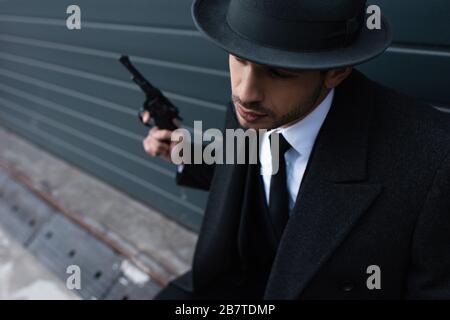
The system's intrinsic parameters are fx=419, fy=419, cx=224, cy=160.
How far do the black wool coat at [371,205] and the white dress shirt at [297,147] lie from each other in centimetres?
4

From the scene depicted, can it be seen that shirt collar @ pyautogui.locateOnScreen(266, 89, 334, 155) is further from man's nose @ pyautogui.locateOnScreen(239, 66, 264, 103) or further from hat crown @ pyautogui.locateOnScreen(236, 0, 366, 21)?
hat crown @ pyautogui.locateOnScreen(236, 0, 366, 21)

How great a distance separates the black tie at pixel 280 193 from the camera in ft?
6.30

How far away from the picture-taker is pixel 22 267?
12.2ft

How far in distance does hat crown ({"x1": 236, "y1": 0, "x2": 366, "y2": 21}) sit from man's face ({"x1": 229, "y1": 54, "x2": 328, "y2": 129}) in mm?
179

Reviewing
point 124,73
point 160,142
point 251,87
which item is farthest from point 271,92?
point 124,73

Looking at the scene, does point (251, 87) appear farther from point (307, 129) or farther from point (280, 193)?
point (280, 193)

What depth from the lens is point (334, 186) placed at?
1.71 meters

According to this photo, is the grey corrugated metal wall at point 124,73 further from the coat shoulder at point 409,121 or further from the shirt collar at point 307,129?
the shirt collar at point 307,129

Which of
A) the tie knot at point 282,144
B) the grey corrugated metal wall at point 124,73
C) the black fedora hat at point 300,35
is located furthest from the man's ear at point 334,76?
the grey corrugated metal wall at point 124,73

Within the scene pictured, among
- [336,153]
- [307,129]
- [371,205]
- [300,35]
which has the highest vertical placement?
[300,35]

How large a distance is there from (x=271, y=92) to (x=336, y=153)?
431 mm

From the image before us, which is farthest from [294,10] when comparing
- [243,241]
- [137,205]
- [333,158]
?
[137,205]

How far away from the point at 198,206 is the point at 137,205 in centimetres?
91

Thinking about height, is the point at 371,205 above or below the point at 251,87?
below
